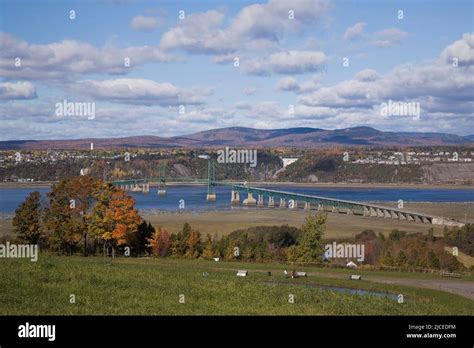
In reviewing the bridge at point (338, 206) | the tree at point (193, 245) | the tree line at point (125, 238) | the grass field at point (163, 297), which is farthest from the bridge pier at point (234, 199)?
the grass field at point (163, 297)

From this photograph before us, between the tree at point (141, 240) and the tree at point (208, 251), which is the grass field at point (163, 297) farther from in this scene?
the tree at point (141, 240)

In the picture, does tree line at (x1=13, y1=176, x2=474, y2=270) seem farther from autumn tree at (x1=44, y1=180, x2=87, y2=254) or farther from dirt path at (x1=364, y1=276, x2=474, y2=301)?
dirt path at (x1=364, y1=276, x2=474, y2=301)

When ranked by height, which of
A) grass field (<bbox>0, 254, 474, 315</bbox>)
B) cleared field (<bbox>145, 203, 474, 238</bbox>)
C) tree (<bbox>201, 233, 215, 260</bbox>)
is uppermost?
grass field (<bbox>0, 254, 474, 315</bbox>)

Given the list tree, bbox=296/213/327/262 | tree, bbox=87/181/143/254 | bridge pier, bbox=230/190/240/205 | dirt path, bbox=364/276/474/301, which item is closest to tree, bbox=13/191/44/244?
tree, bbox=87/181/143/254

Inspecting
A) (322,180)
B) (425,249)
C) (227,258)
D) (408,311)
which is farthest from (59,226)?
(322,180)

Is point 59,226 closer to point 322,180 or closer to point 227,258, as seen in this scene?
point 227,258
